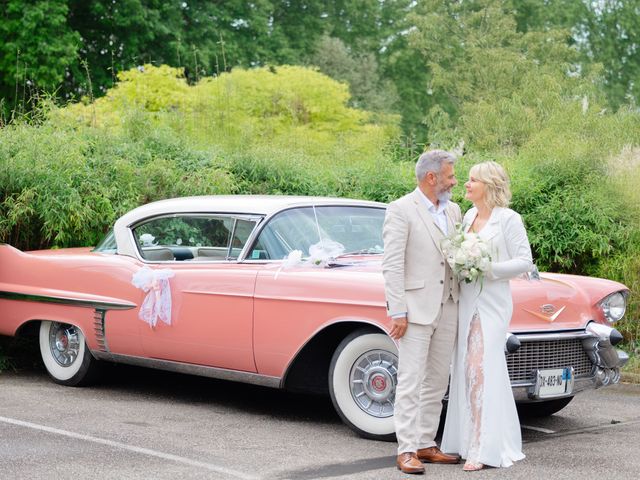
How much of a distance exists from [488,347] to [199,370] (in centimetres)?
241

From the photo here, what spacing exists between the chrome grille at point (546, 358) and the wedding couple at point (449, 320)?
1.48 ft

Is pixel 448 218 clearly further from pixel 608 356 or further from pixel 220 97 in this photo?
pixel 220 97

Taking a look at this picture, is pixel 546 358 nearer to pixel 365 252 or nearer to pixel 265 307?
pixel 365 252

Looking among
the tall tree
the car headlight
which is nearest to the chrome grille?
the car headlight

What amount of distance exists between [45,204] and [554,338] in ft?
16.8

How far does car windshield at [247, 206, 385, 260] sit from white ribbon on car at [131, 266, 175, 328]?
689 mm

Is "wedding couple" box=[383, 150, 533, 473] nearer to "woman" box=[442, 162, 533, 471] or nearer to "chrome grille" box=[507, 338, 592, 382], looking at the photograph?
"woman" box=[442, 162, 533, 471]

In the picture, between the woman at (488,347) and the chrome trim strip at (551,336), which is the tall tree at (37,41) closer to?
the chrome trim strip at (551,336)

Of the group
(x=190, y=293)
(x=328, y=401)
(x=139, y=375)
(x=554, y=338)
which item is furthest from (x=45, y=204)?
(x=554, y=338)

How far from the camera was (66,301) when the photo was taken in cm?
829

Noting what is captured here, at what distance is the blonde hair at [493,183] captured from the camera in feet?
19.6

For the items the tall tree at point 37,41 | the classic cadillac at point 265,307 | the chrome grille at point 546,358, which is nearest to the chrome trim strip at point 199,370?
the classic cadillac at point 265,307

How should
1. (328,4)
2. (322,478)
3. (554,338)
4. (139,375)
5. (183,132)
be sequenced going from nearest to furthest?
(322,478), (554,338), (139,375), (183,132), (328,4)

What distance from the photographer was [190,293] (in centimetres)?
736
